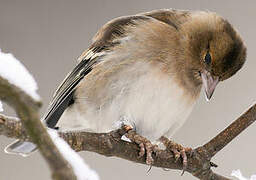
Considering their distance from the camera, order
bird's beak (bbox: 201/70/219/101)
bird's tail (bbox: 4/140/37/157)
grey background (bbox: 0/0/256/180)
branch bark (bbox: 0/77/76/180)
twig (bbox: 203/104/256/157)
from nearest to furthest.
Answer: branch bark (bbox: 0/77/76/180), twig (bbox: 203/104/256/157), bird's tail (bbox: 4/140/37/157), bird's beak (bbox: 201/70/219/101), grey background (bbox: 0/0/256/180)

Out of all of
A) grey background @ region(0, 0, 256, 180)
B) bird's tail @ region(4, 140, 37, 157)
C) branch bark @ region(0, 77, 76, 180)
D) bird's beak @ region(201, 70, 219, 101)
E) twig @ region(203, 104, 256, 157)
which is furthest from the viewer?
grey background @ region(0, 0, 256, 180)

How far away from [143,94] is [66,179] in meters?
1.24

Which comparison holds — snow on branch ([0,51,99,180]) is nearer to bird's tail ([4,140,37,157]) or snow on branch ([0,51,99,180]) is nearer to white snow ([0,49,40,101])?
white snow ([0,49,40,101])

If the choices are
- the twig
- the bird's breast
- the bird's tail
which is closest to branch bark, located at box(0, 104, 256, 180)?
the twig

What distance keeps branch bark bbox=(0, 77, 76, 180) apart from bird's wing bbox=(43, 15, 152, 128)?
4.35 ft

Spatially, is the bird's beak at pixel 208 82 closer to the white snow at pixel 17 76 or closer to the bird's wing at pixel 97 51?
the bird's wing at pixel 97 51

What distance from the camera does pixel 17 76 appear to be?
525 mm

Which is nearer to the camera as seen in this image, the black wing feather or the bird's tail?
the bird's tail

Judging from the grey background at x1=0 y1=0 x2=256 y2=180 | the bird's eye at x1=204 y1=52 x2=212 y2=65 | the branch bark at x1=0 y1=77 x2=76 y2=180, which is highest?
the branch bark at x1=0 y1=77 x2=76 y2=180

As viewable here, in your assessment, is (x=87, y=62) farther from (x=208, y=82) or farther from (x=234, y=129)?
(x=234, y=129)

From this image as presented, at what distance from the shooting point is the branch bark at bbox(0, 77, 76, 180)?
0.42 meters

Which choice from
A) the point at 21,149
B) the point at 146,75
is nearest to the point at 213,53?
the point at 146,75

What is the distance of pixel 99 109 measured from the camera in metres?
1.69

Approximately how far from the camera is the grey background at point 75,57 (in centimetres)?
273
